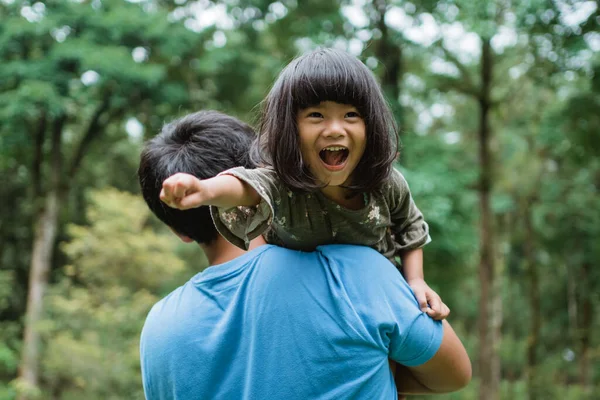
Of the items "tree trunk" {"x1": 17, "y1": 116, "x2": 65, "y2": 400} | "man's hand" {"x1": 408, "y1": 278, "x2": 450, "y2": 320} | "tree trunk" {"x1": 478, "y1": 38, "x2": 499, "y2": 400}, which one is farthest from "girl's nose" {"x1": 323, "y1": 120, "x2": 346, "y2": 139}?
"tree trunk" {"x1": 17, "y1": 116, "x2": 65, "y2": 400}

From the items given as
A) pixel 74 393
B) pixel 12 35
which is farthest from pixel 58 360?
pixel 12 35

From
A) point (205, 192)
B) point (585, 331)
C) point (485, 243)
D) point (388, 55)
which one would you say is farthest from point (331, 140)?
point (585, 331)

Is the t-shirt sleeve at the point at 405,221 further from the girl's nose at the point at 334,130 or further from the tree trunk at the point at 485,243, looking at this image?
the tree trunk at the point at 485,243

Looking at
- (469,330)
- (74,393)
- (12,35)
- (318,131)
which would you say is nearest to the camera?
(318,131)

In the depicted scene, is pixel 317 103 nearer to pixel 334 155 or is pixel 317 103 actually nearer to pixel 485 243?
pixel 334 155

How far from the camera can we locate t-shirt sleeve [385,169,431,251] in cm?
130

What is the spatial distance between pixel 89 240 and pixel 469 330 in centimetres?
1577

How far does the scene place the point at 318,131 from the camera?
1.11 meters

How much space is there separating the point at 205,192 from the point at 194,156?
51 centimetres

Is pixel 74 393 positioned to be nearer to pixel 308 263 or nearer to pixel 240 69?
pixel 240 69

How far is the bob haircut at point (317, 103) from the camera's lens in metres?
1.09

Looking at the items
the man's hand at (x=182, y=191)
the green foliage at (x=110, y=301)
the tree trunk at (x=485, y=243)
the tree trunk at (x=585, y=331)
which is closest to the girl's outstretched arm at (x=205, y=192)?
the man's hand at (x=182, y=191)

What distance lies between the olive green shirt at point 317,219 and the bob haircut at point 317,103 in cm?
4

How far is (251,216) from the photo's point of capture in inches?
41.3
